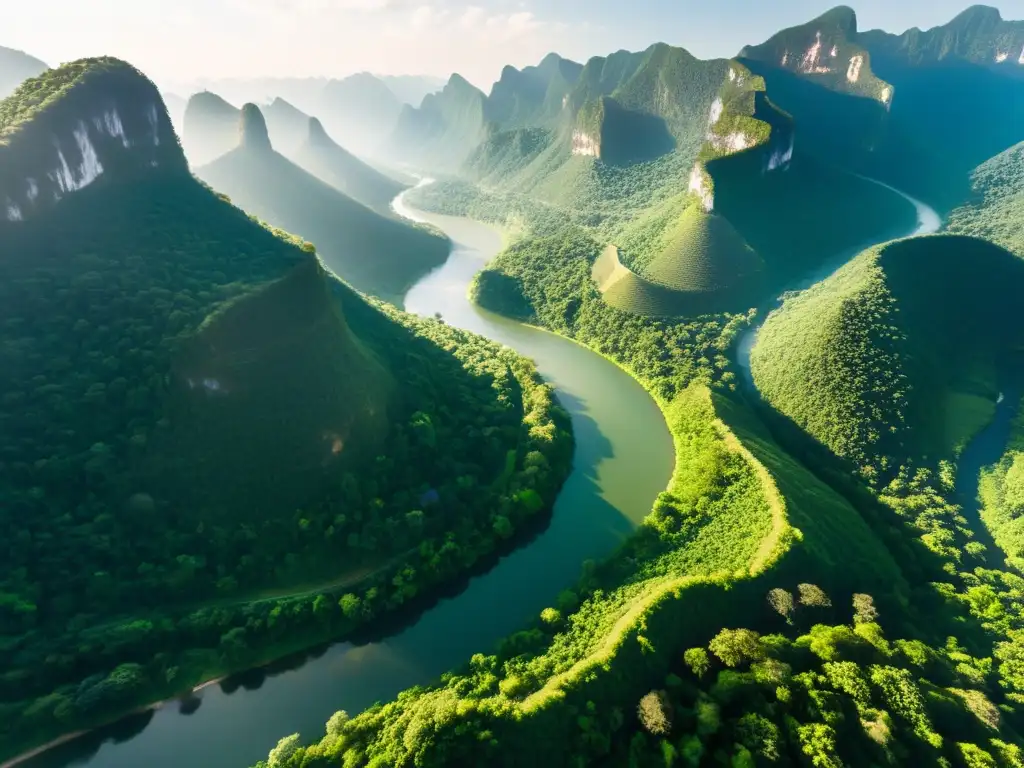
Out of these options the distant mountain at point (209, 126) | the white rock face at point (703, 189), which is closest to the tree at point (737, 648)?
the white rock face at point (703, 189)

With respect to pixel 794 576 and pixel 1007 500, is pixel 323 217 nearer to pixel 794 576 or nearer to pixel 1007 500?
pixel 794 576

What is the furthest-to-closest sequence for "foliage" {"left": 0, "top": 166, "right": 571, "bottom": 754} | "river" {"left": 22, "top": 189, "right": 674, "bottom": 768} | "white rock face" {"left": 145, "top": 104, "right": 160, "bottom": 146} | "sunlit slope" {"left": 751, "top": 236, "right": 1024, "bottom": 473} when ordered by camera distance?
1. "white rock face" {"left": 145, "top": 104, "right": 160, "bottom": 146}
2. "sunlit slope" {"left": 751, "top": 236, "right": 1024, "bottom": 473}
3. "foliage" {"left": 0, "top": 166, "right": 571, "bottom": 754}
4. "river" {"left": 22, "top": 189, "right": 674, "bottom": 768}

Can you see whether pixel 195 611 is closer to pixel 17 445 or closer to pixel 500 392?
pixel 17 445

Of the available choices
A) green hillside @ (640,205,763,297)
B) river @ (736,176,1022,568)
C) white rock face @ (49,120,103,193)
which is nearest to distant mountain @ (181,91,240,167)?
white rock face @ (49,120,103,193)

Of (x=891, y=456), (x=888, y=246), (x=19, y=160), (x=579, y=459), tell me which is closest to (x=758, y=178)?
(x=888, y=246)

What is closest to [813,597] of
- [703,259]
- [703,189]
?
[703,259]

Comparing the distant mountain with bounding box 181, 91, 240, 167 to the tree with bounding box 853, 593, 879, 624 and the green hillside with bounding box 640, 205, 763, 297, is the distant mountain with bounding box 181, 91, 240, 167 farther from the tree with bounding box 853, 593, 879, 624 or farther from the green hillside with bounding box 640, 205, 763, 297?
the tree with bounding box 853, 593, 879, 624

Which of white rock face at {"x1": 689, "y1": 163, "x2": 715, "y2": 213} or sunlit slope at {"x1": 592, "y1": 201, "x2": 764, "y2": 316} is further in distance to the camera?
white rock face at {"x1": 689, "y1": 163, "x2": 715, "y2": 213}
